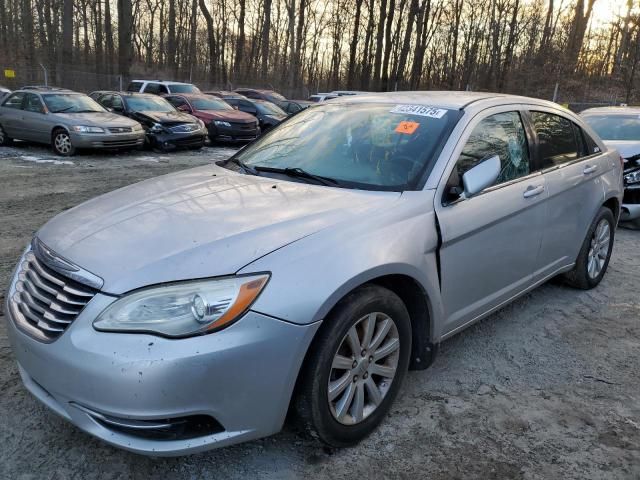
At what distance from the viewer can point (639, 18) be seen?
3316 centimetres

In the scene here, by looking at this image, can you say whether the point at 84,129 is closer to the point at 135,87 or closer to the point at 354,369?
the point at 135,87

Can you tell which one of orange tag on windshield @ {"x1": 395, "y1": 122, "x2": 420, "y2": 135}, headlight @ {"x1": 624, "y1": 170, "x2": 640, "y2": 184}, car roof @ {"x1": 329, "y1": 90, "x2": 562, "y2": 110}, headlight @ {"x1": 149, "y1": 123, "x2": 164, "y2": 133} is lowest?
headlight @ {"x1": 149, "y1": 123, "x2": 164, "y2": 133}

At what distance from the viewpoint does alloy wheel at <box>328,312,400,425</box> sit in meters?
2.38

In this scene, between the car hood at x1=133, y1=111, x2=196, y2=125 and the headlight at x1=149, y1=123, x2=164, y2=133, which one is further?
the car hood at x1=133, y1=111, x2=196, y2=125

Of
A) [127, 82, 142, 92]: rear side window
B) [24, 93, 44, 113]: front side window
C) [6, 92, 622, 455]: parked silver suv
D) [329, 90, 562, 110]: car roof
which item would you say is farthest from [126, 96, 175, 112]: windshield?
[6, 92, 622, 455]: parked silver suv

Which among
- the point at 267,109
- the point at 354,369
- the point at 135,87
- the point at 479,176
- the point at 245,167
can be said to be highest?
the point at 479,176

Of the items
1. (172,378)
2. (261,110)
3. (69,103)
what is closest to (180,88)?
(261,110)

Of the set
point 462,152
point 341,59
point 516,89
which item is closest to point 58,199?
point 462,152

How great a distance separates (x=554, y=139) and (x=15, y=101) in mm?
12956

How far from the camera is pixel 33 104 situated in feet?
41.0

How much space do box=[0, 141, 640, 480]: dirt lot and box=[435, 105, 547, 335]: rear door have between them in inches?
16.0

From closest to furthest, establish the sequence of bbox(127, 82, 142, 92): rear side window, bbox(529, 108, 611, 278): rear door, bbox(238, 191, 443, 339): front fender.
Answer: bbox(238, 191, 443, 339): front fender
bbox(529, 108, 611, 278): rear door
bbox(127, 82, 142, 92): rear side window

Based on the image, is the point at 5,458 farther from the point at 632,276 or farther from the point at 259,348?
the point at 632,276

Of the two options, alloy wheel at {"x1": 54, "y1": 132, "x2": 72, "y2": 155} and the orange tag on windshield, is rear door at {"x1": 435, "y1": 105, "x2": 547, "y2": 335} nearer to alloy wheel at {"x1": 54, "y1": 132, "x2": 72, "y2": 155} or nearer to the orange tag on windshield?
the orange tag on windshield
